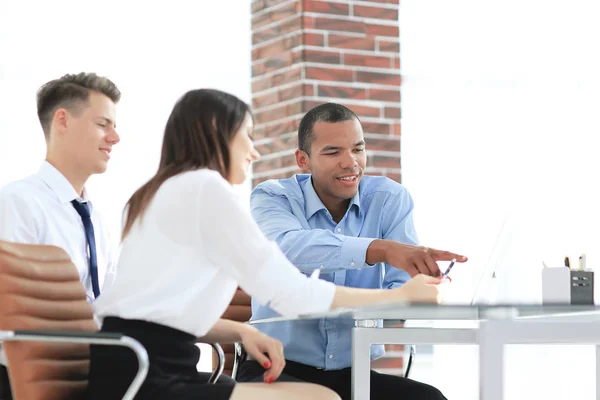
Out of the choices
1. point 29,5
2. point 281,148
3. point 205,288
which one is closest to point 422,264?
point 205,288

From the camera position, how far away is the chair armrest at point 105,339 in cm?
186

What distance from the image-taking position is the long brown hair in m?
2.10

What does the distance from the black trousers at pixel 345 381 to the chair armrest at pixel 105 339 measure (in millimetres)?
892

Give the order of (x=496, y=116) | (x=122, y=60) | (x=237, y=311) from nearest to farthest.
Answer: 1. (x=237, y=311)
2. (x=122, y=60)
3. (x=496, y=116)

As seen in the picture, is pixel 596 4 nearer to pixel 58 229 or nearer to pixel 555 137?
pixel 555 137

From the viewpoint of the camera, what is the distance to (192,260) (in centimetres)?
199

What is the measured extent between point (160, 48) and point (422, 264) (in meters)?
4.11

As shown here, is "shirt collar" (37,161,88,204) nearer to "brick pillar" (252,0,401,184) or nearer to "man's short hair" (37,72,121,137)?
"man's short hair" (37,72,121,137)

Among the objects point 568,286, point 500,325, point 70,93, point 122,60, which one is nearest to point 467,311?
point 500,325

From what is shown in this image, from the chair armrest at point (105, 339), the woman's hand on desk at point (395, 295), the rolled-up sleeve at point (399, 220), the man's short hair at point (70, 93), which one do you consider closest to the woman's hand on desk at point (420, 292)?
the woman's hand on desk at point (395, 295)

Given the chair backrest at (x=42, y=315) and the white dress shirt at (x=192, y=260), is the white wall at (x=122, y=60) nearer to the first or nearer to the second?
the chair backrest at (x=42, y=315)

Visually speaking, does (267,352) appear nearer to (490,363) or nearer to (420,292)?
(420,292)

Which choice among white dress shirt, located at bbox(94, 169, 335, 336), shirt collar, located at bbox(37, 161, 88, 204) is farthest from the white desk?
shirt collar, located at bbox(37, 161, 88, 204)

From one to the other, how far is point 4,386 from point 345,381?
94cm
